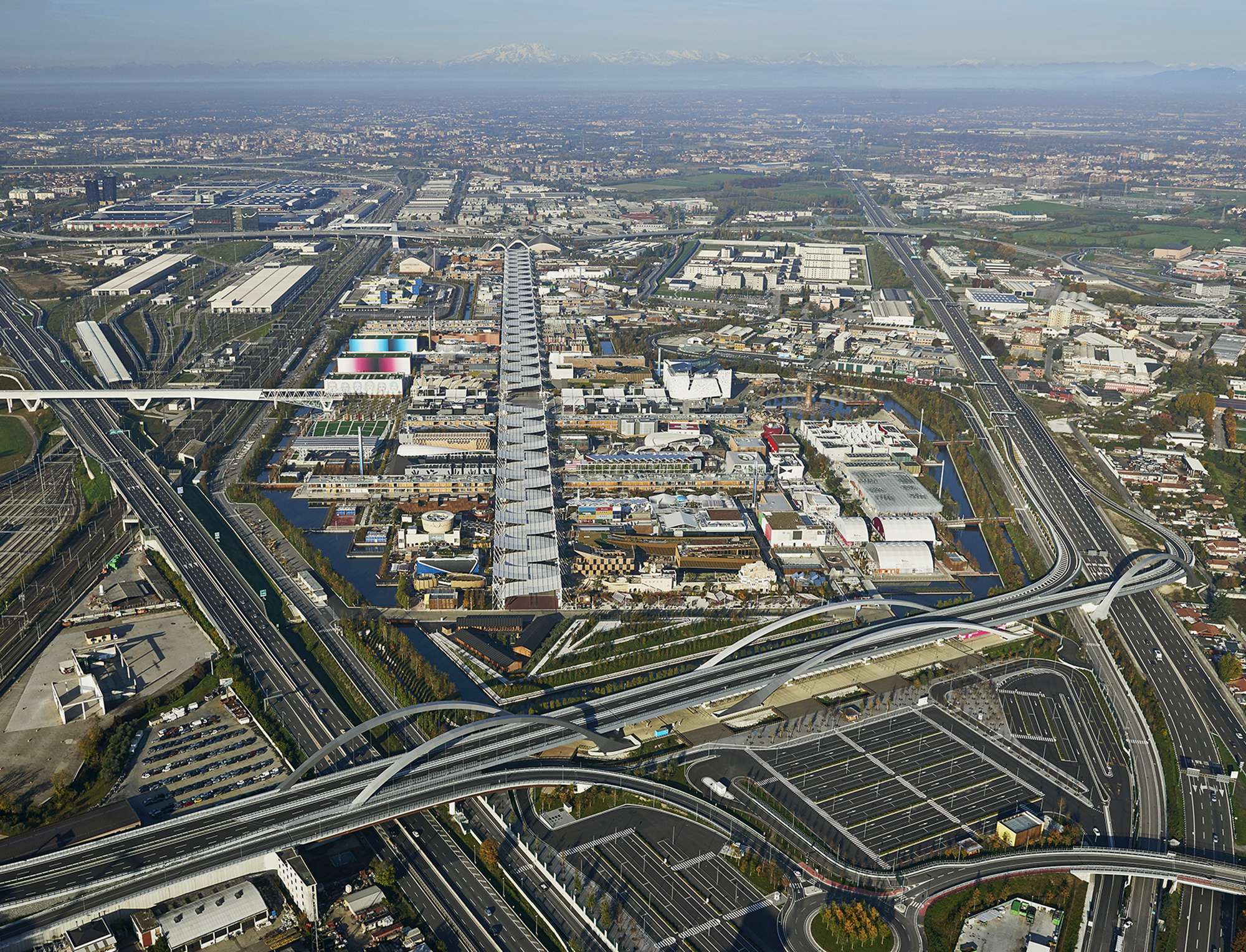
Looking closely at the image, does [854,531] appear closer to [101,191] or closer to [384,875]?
[384,875]

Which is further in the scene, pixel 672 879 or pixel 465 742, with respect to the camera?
pixel 465 742

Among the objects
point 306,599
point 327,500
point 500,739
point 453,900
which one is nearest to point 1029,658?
point 500,739

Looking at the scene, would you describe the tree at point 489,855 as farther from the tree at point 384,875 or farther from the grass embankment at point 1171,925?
the grass embankment at point 1171,925

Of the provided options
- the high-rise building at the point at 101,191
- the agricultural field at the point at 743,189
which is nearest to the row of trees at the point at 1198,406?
the agricultural field at the point at 743,189

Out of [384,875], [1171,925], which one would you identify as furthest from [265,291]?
[1171,925]

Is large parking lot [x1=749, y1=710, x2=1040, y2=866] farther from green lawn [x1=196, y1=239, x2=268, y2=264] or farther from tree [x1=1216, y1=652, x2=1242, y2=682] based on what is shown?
green lawn [x1=196, y1=239, x2=268, y2=264]
